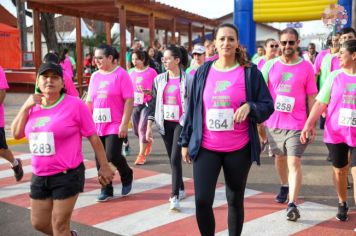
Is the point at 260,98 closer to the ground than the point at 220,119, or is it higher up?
higher up

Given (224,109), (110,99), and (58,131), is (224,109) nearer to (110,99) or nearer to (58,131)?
(58,131)

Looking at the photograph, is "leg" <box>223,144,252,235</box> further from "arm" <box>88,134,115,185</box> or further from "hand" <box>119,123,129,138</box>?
"hand" <box>119,123,129,138</box>

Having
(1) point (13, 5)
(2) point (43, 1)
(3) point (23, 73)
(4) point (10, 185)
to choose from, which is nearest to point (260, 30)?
(1) point (13, 5)

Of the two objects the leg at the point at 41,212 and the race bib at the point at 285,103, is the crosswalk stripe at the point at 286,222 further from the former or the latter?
the leg at the point at 41,212

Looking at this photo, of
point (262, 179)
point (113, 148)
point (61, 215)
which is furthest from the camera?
point (262, 179)

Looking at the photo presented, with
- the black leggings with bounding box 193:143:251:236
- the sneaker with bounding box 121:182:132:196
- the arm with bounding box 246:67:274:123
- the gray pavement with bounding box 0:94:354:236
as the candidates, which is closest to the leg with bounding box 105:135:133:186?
the sneaker with bounding box 121:182:132:196

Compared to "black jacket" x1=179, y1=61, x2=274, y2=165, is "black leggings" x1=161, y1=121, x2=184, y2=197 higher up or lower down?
lower down

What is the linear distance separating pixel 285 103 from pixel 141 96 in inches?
130

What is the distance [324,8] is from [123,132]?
9207 mm

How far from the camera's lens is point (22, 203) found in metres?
5.83

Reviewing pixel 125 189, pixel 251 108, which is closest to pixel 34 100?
pixel 251 108

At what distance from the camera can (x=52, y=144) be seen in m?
3.61

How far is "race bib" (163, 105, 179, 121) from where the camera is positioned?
551cm

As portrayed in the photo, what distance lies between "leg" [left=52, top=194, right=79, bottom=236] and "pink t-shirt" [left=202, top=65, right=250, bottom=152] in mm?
1152
